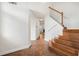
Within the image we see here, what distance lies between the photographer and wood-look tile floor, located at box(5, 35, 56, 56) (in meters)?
1.44

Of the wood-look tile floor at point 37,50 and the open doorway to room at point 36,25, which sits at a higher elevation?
the open doorway to room at point 36,25

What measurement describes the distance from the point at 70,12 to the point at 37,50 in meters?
0.64

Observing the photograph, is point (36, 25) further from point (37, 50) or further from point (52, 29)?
point (37, 50)

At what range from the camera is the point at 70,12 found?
4.50 feet

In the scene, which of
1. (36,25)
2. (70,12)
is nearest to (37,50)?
(36,25)

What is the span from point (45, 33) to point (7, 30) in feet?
1.62

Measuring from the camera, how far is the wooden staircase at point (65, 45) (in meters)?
1.40

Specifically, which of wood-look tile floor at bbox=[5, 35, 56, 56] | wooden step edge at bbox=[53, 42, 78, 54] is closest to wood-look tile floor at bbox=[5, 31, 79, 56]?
wood-look tile floor at bbox=[5, 35, 56, 56]

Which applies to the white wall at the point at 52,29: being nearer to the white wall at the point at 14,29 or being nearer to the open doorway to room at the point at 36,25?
the open doorway to room at the point at 36,25

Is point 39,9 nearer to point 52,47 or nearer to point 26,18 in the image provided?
point 26,18

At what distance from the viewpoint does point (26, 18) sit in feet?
4.70

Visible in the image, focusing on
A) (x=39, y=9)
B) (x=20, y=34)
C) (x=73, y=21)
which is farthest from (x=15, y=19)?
(x=73, y=21)

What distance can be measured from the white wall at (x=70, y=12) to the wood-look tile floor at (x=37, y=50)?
38cm

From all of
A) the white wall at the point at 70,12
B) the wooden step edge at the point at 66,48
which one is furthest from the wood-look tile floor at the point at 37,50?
the white wall at the point at 70,12
